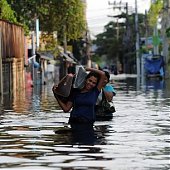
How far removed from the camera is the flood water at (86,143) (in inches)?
394

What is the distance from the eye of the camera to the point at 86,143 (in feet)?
41.1

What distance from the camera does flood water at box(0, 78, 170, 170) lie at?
10.0 m

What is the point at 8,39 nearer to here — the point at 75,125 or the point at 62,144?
the point at 75,125

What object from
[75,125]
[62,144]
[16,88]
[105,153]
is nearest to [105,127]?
[75,125]

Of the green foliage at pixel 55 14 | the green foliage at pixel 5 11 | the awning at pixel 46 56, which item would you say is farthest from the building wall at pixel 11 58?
the awning at pixel 46 56

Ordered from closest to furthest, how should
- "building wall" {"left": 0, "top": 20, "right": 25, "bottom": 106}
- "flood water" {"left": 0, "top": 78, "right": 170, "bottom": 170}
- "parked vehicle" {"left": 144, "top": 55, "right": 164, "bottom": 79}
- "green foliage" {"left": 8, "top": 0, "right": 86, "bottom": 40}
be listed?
"flood water" {"left": 0, "top": 78, "right": 170, "bottom": 170}, "building wall" {"left": 0, "top": 20, "right": 25, "bottom": 106}, "green foliage" {"left": 8, "top": 0, "right": 86, "bottom": 40}, "parked vehicle" {"left": 144, "top": 55, "right": 164, "bottom": 79}

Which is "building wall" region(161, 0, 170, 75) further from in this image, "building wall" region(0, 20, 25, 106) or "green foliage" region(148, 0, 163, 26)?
"building wall" region(0, 20, 25, 106)

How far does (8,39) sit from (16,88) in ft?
15.8

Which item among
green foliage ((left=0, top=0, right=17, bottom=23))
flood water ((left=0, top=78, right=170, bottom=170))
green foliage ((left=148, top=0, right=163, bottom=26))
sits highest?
green foliage ((left=148, top=0, right=163, bottom=26))

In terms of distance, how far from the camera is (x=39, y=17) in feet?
180

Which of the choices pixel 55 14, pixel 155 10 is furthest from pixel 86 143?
pixel 155 10

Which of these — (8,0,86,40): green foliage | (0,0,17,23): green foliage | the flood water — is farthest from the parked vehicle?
the flood water

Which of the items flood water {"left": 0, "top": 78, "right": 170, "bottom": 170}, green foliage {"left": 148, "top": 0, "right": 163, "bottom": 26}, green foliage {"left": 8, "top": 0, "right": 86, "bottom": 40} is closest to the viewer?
flood water {"left": 0, "top": 78, "right": 170, "bottom": 170}

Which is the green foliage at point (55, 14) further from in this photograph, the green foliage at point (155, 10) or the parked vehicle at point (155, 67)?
the parked vehicle at point (155, 67)
